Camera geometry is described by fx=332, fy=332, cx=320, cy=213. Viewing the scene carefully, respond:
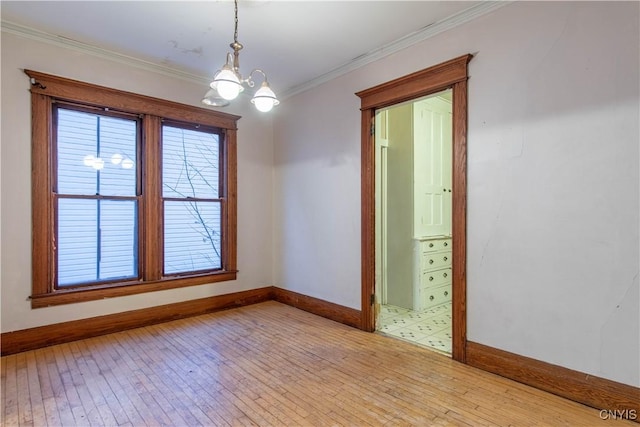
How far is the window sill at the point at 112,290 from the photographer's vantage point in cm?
315

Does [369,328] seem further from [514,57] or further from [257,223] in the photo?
[514,57]

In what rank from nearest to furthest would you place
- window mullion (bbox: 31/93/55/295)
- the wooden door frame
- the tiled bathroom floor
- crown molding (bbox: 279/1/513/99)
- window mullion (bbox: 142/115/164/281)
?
crown molding (bbox: 279/1/513/99) → the wooden door frame → window mullion (bbox: 31/93/55/295) → the tiled bathroom floor → window mullion (bbox: 142/115/164/281)

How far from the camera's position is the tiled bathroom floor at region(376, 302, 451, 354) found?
3.26m

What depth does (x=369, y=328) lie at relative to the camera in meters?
3.50

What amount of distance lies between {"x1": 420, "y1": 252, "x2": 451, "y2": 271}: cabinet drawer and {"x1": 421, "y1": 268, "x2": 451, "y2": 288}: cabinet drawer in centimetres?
7

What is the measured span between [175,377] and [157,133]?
104 inches

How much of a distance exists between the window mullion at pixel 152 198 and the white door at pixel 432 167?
Result: 3.15m

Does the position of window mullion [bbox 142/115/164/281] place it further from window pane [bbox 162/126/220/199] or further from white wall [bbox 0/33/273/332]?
white wall [bbox 0/33/273/332]

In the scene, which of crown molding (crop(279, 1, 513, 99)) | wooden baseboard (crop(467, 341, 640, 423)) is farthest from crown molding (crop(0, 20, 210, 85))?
wooden baseboard (crop(467, 341, 640, 423))

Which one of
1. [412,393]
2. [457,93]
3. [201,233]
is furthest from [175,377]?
[457,93]

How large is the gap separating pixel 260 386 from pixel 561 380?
208 cm

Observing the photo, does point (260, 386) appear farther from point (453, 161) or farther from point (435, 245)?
point (435, 245)

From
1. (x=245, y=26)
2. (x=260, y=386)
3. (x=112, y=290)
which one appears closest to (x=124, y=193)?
(x=112, y=290)

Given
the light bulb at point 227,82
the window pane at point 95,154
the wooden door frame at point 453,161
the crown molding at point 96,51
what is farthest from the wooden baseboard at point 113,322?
the light bulb at point 227,82
